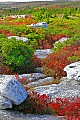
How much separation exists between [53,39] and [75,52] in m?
9.49

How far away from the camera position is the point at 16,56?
717 inches

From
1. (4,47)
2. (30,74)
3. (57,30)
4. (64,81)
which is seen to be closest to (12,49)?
(4,47)

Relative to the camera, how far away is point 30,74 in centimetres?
1731

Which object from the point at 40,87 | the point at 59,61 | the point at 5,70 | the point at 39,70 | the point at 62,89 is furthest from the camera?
the point at 39,70

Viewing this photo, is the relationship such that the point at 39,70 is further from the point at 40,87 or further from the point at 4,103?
the point at 4,103

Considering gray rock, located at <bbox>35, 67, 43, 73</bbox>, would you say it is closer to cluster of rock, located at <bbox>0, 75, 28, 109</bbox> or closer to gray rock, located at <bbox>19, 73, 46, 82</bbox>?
gray rock, located at <bbox>19, 73, 46, 82</bbox>

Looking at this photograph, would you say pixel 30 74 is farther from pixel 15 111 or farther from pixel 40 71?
pixel 15 111

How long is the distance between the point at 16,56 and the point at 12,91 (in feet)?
21.1

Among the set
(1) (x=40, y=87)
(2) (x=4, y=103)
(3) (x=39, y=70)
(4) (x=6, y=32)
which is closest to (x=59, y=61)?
(3) (x=39, y=70)

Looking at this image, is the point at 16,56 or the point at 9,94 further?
the point at 16,56

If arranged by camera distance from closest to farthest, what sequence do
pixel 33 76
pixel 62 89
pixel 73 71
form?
pixel 62 89 < pixel 73 71 < pixel 33 76

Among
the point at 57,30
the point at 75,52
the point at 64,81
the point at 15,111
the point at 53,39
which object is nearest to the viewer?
the point at 15,111

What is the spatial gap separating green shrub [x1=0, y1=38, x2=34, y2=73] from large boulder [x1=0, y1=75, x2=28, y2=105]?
5801 mm

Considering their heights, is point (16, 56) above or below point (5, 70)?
above
